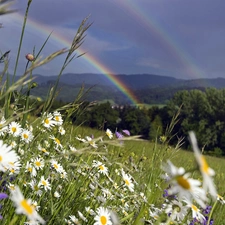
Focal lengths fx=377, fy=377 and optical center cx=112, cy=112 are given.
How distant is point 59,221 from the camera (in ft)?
4.94

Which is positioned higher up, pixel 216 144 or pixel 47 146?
pixel 47 146

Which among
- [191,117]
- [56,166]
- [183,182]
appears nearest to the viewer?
[183,182]

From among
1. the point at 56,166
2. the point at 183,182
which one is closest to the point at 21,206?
the point at 183,182

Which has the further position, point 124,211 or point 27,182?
point 124,211

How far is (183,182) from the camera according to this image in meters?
0.51

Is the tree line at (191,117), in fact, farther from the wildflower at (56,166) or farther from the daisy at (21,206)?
the daisy at (21,206)

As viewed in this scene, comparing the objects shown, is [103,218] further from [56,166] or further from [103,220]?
[56,166]

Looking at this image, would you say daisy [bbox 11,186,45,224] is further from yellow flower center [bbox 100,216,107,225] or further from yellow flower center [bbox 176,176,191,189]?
yellow flower center [bbox 100,216,107,225]

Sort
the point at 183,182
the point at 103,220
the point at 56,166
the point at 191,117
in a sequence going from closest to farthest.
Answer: the point at 183,182
the point at 103,220
the point at 56,166
the point at 191,117

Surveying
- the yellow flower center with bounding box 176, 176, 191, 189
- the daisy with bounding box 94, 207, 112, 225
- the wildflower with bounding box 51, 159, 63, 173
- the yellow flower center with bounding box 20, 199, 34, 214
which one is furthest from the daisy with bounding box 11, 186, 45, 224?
the wildflower with bounding box 51, 159, 63, 173

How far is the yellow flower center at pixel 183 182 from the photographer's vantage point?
504 millimetres

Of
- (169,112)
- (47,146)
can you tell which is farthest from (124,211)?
(169,112)

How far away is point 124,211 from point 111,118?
3109 cm

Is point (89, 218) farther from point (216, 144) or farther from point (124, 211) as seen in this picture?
point (216, 144)
